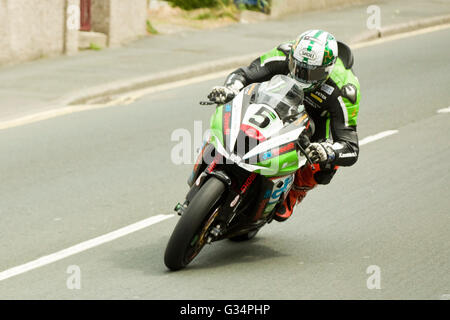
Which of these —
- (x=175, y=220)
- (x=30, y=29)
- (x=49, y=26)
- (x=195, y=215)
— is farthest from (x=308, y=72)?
(x=49, y=26)

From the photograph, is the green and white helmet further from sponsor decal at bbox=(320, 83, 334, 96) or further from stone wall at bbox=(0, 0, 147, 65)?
stone wall at bbox=(0, 0, 147, 65)

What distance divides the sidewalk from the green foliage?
1189 mm

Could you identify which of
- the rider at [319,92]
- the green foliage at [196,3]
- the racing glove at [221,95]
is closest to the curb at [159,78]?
the green foliage at [196,3]

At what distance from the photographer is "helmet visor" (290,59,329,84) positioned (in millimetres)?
6598

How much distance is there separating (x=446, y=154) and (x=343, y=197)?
2159mm

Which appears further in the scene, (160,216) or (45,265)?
(160,216)

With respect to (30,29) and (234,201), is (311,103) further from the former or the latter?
(30,29)

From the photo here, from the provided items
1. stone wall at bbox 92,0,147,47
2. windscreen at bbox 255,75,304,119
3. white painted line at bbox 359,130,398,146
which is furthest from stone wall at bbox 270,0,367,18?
windscreen at bbox 255,75,304,119

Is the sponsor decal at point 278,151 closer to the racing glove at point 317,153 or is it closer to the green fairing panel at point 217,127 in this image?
the racing glove at point 317,153

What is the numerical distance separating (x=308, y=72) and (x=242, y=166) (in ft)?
2.87

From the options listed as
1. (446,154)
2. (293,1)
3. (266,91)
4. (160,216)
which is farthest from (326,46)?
(293,1)

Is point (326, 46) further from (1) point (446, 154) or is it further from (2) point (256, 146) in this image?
(1) point (446, 154)

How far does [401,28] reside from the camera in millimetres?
19344

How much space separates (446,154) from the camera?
1056 centimetres
